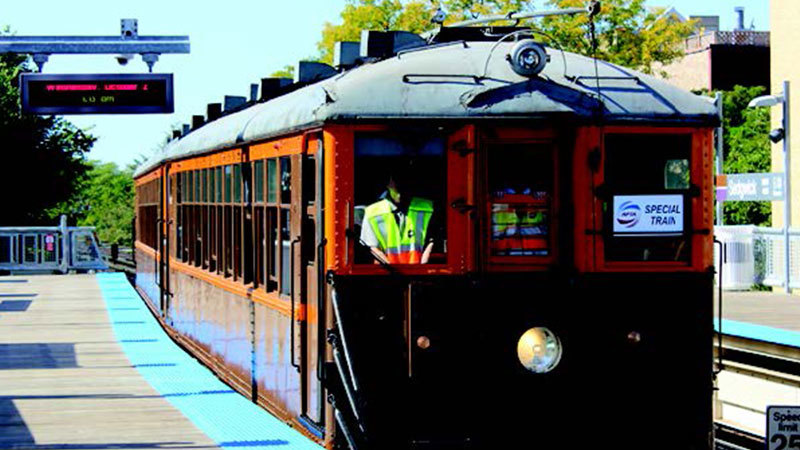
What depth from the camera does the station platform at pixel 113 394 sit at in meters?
9.95

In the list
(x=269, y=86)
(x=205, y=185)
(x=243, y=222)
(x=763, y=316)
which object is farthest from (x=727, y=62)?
(x=243, y=222)

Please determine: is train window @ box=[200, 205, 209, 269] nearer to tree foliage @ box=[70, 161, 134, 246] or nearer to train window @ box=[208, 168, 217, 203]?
train window @ box=[208, 168, 217, 203]

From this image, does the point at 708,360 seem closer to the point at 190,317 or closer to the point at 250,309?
the point at 250,309

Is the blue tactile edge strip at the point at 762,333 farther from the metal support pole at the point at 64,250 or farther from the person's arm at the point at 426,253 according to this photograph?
the metal support pole at the point at 64,250

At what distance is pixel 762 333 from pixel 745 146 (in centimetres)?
3789

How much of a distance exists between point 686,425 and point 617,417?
0.43 meters

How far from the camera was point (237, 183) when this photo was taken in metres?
11.5

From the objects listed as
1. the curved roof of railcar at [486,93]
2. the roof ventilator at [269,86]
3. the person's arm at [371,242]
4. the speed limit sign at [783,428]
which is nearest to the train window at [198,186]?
the roof ventilator at [269,86]

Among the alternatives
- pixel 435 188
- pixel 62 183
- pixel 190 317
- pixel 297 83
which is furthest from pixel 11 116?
pixel 435 188

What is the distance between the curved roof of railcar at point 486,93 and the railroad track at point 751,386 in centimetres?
651

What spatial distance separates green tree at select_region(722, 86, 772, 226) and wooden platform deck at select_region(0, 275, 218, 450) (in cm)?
3297

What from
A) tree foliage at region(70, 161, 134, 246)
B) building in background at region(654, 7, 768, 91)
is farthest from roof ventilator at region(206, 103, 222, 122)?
tree foliage at region(70, 161, 134, 246)

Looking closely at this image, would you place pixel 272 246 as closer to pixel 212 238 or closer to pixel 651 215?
pixel 651 215

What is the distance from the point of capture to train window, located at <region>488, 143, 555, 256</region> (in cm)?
820
